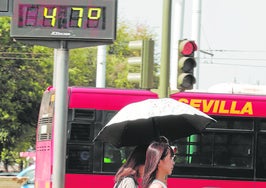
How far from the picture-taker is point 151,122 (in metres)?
8.10

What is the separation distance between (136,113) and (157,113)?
0.18m

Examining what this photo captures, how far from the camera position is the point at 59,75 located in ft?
31.5

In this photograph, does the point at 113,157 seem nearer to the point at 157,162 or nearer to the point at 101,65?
the point at 157,162

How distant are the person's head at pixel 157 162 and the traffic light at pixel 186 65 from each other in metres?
7.19

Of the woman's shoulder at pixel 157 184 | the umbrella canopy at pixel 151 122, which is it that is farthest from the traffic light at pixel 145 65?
the woman's shoulder at pixel 157 184

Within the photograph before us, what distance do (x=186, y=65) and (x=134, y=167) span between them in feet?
23.5

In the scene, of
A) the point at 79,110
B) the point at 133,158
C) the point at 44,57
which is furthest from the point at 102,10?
the point at 44,57

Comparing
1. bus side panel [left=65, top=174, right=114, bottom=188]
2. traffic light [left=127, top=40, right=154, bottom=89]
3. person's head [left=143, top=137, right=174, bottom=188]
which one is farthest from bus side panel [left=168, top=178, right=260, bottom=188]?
person's head [left=143, top=137, right=174, bottom=188]

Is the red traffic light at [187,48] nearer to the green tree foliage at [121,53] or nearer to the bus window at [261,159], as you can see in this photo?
the bus window at [261,159]

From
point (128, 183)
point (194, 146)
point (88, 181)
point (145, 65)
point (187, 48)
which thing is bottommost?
point (88, 181)

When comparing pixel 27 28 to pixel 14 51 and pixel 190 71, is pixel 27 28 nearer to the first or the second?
pixel 190 71

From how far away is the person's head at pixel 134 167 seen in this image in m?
6.56

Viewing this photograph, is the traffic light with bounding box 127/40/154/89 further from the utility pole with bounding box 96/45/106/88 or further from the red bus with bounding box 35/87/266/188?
the utility pole with bounding box 96/45/106/88

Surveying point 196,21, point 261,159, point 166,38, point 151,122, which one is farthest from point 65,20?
point 196,21
